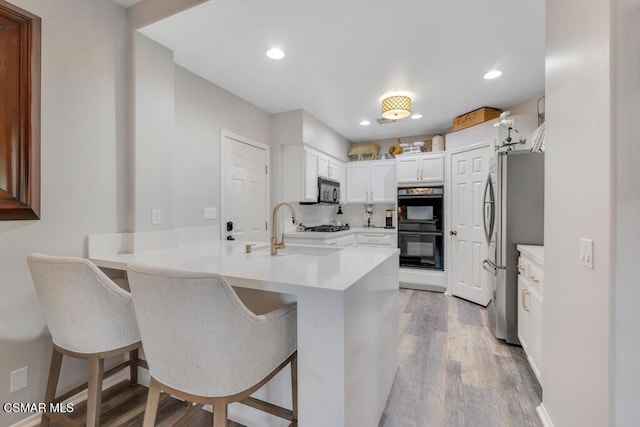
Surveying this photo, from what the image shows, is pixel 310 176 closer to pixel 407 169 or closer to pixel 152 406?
pixel 407 169

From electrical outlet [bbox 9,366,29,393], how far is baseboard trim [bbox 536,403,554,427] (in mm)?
2858

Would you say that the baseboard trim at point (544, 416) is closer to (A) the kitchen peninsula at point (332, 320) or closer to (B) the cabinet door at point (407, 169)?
(A) the kitchen peninsula at point (332, 320)

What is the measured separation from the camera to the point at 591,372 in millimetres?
1044

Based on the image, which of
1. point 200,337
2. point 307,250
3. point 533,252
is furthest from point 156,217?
point 533,252

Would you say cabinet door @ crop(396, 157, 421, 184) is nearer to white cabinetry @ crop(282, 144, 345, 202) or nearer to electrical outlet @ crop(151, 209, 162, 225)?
white cabinetry @ crop(282, 144, 345, 202)

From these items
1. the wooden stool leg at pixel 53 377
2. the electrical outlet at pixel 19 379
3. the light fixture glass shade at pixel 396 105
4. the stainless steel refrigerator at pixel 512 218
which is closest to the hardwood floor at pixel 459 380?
the stainless steel refrigerator at pixel 512 218

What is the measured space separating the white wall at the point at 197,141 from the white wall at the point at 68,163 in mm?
542

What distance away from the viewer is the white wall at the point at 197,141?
2.56m

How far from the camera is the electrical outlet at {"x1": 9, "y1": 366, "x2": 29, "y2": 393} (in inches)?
58.4

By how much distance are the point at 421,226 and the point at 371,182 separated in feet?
3.93

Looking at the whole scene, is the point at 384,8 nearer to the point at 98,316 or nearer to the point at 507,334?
the point at 98,316

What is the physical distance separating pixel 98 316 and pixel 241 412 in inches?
36.1

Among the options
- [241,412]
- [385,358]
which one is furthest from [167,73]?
[385,358]

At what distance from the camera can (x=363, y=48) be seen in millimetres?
2297
